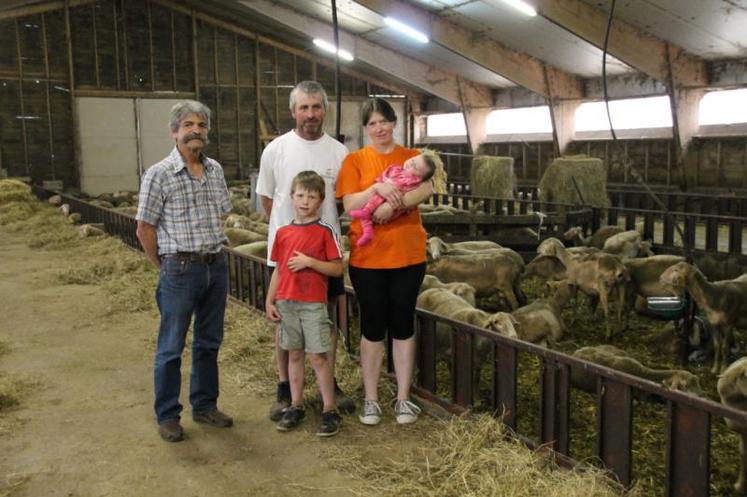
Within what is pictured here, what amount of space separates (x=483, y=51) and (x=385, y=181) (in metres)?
14.1

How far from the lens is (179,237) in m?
3.58

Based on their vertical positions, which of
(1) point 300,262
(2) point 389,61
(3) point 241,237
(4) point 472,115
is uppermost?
(2) point 389,61

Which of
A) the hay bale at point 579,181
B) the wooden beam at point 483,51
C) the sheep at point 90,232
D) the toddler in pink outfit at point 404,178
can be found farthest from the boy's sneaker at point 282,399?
the wooden beam at point 483,51

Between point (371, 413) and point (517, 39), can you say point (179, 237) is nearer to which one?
point (371, 413)

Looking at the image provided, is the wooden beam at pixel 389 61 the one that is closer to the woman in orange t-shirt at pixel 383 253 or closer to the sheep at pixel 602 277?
the sheep at pixel 602 277

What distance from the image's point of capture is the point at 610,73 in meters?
15.9

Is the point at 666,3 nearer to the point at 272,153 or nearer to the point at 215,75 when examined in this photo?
the point at 272,153

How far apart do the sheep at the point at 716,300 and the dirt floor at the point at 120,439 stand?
2.88 meters

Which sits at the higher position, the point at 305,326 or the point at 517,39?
the point at 517,39

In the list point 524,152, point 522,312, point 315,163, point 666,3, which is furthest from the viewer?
point 524,152

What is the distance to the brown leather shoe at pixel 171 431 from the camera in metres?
3.68

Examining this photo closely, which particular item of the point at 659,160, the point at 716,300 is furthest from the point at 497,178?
the point at 716,300

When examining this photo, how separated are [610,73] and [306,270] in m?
14.1

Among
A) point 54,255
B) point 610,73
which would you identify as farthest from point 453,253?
point 610,73
